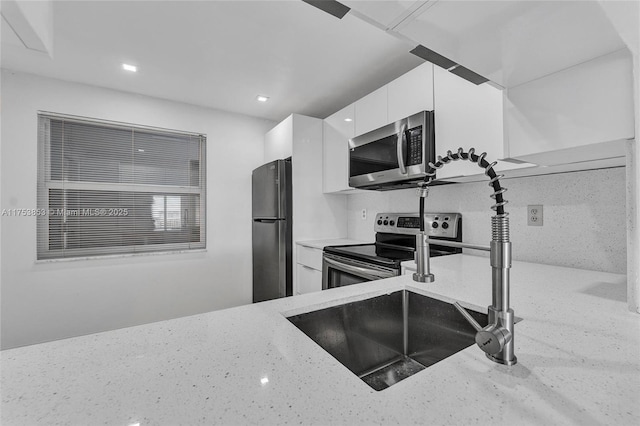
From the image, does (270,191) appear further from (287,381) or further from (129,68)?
(287,381)

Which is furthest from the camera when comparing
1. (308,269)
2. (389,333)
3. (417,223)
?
(308,269)

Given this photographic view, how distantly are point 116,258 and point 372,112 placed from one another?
278cm

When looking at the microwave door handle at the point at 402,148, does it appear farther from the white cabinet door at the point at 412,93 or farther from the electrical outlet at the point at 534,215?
the electrical outlet at the point at 534,215

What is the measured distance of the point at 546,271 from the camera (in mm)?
1314

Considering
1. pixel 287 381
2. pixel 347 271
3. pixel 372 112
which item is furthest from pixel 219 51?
pixel 287 381

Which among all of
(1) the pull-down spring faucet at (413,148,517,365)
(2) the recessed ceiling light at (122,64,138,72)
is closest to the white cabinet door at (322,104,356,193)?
(2) the recessed ceiling light at (122,64,138,72)

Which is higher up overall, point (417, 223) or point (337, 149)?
point (337, 149)

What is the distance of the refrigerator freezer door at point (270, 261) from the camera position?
8.69ft

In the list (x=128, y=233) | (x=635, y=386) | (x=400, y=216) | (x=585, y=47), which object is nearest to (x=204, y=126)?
(x=128, y=233)

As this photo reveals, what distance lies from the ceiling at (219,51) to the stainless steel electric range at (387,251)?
4.13ft

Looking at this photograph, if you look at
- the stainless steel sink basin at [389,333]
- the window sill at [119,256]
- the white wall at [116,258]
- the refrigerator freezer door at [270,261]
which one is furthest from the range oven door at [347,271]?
the window sill at [119,256]

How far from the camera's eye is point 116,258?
2631 millimetres

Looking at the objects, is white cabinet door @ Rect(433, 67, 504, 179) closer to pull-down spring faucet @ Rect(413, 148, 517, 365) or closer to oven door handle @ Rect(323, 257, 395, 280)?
oven door handle @ Rect(323, 257, 395, 280)

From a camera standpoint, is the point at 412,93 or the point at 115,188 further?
the point at 115,188
